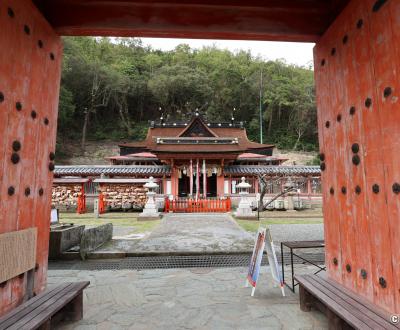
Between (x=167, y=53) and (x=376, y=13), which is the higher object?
(x=167, y=53)

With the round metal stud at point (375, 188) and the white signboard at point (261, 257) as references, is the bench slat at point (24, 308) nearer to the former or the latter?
the white signboard at point (261, 257)

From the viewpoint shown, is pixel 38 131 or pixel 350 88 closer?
pixel 350 88

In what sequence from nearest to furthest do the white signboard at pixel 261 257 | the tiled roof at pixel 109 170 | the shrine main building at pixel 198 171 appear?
1. the white signboard at pixel 261 257
2. the shrine main building at pixel 198 171
3. the tiled roof at pixel 109 170

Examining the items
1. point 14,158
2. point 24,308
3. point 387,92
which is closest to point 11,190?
point 14,158

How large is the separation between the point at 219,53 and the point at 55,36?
6003cm

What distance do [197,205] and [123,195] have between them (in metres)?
4.76

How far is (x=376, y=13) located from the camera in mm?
2053

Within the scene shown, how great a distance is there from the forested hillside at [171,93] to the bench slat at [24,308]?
41440mm

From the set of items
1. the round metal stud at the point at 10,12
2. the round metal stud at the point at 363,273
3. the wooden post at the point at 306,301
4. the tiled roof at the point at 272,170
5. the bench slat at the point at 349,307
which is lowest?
the wooden post at the point at 306,301

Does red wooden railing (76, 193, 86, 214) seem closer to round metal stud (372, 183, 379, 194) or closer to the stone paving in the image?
the stone paving

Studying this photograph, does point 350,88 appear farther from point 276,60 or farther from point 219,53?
point 219,53

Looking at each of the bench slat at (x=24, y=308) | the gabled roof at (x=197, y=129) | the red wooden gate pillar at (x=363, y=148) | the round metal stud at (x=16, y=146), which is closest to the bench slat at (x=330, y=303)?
the red wooden gate pillar at (x=363, y=148)

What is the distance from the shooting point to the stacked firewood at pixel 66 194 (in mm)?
15938

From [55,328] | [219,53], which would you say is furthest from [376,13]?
[219,53]
